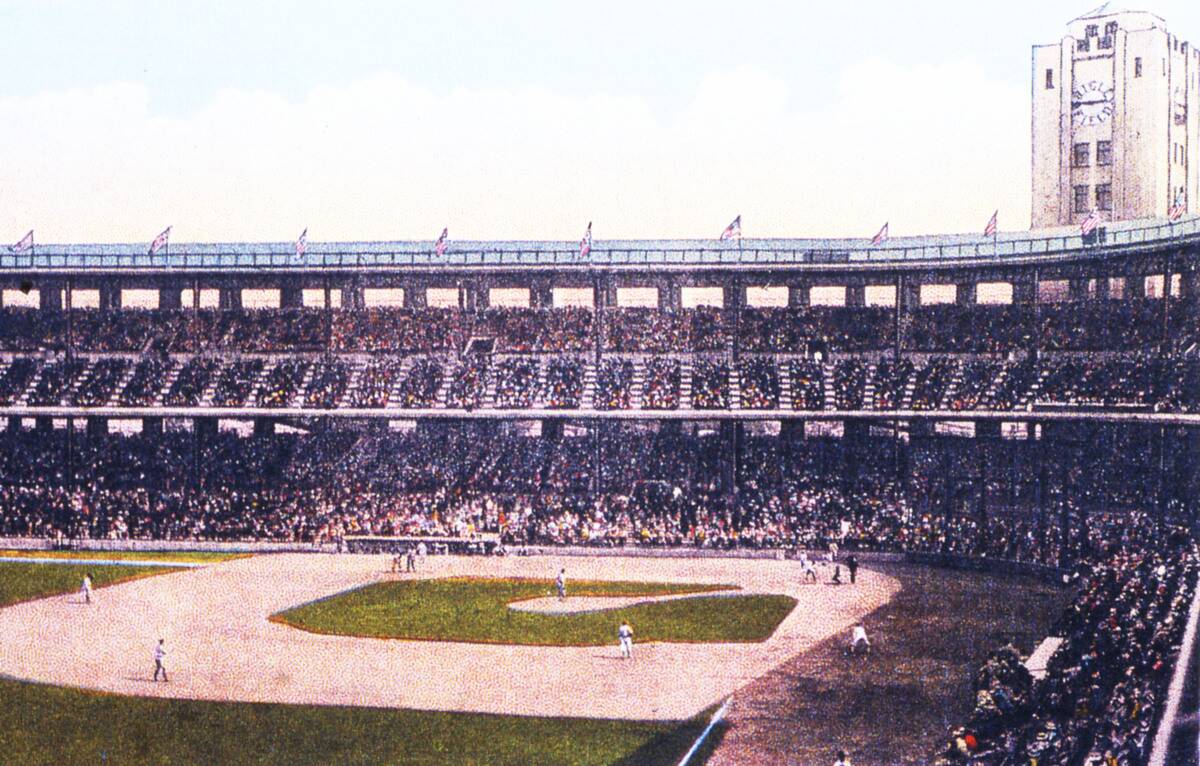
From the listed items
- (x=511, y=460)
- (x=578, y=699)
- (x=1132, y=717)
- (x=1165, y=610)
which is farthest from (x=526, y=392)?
(x=1132, y=717)

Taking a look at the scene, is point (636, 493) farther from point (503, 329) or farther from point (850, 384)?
point (503, 329)

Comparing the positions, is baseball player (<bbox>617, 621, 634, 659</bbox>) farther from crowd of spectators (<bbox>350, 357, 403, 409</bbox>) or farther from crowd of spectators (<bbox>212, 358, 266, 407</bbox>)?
crowd of spectators (<bbox>212, 358, 266, 407</bbox>)

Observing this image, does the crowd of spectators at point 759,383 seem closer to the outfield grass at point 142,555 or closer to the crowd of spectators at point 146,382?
the outfield grass at point 142,555

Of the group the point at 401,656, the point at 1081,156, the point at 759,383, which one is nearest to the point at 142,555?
the point at 401,656

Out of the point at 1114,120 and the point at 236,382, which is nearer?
the point at 1114,120

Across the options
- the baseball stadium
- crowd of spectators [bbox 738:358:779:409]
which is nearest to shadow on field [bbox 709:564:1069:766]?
the baseball stadium

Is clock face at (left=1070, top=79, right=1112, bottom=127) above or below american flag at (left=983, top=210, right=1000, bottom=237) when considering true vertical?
above
